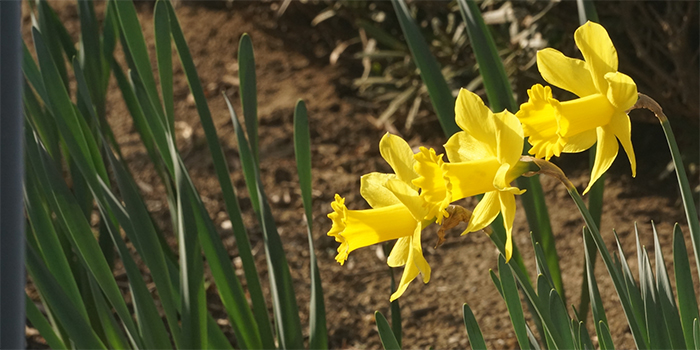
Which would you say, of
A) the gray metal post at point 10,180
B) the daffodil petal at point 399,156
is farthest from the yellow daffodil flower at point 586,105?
the gray metal post at point 10,180

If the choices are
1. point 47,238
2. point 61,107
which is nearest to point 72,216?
point 47,238

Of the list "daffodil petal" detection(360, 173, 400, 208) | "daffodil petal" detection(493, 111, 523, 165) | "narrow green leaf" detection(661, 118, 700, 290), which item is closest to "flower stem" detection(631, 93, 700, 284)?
"narrow green leaf" detection(661, 118, 700, 290)

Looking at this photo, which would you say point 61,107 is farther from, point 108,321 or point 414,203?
point 414,203

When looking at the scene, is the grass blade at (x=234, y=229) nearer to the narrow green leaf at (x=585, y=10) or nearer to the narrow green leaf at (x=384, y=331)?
the narrow green leaf at (x=384, y=331)

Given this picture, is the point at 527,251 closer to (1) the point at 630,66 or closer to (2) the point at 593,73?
(1) the point at 630,66

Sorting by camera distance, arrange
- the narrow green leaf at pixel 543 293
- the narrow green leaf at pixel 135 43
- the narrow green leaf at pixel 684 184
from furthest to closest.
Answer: the narrow green leaf at pixel 135 43, the narrow green leaf at pixel 543 293, the narrow green leaf at pixel 684 184
